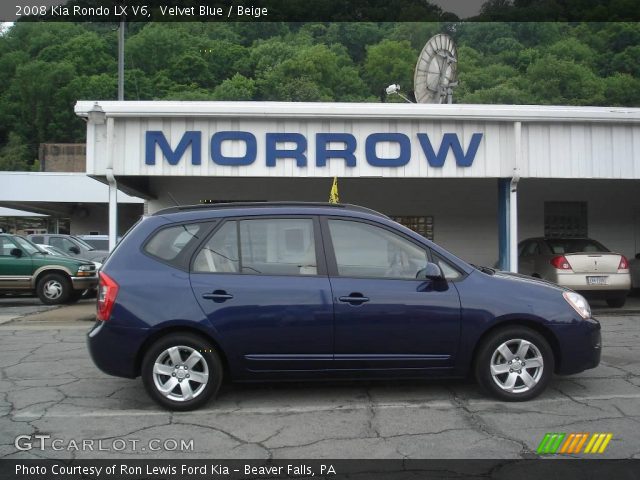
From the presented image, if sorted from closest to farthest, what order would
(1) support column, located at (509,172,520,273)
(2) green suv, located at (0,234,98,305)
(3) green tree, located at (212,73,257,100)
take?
(1) support column, located at (509,172,520,273) → (2) green suv, located at (0,234,98,305) → (3) green tree, located at (212,73,257,100)

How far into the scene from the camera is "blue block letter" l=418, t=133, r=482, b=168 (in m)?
11.6

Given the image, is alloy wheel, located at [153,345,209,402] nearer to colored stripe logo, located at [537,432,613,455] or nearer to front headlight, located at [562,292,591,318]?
colored stripe logo, located at [537,432,613,455]

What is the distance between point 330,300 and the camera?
17.1 feet

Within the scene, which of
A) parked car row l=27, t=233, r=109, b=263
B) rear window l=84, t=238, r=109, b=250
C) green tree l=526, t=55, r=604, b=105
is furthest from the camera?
green tree l=526, t=55, r=604, b=105

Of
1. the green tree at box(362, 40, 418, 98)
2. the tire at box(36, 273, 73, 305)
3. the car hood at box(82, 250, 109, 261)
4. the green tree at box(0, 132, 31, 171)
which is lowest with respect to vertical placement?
the tire at box(36, 273, 73, 305)

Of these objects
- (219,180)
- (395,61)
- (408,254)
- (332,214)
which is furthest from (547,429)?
(395,61)

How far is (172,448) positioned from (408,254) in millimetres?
2508

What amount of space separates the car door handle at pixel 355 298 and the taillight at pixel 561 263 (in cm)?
778

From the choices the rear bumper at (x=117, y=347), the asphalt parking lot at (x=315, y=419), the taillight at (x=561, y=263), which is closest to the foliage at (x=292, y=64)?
the taillight at (x=561, y=263)

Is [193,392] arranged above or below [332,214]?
below

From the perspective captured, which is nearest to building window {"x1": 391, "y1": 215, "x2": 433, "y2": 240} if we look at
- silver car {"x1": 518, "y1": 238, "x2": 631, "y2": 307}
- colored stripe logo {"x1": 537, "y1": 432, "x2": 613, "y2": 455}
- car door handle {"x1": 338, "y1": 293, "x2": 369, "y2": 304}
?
silver car {"x1": 518, "y1": 238, "x2": 631, "y2": 307}

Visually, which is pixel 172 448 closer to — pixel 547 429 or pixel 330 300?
pixel 330 300

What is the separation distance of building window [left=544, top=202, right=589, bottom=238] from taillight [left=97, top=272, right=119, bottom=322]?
13.0m

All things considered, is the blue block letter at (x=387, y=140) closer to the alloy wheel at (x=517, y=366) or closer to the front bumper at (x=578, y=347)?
the front bumper at (x=578, y=347)
